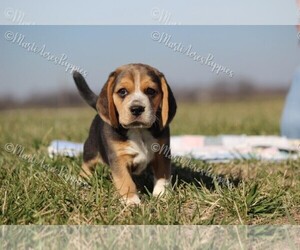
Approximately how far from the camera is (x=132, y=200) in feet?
8.66

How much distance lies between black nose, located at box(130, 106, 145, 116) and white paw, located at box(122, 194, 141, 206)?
38 cm

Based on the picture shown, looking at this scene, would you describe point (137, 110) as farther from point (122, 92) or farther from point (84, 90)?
point (84, 90)

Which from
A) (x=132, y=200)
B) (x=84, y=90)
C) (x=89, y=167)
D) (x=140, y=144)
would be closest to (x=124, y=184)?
(x=132, y=200)

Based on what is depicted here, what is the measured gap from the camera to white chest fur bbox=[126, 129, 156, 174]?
110 inches

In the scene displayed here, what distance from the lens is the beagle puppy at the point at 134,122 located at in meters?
2.63

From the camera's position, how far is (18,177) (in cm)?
305

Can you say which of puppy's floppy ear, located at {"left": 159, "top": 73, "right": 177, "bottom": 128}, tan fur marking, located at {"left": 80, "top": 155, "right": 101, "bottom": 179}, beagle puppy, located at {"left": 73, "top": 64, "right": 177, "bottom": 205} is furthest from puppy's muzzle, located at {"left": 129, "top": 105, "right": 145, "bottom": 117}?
tan fur marking, located at {"left": 80, "top": 155, "right": 101, "bottom": 179}

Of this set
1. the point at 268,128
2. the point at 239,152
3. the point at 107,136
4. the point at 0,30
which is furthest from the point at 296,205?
the point at 268,128

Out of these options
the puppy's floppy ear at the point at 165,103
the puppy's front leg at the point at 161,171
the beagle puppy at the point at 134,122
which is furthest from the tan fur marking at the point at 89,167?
the puppy's floppy ear at the point at 165,103

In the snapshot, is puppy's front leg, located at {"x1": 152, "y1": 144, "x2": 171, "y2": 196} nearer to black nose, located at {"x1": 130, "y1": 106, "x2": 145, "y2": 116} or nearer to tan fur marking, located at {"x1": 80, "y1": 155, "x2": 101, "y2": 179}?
black nose, located at {"x1": 130, "y1": 106, "x2": 145, "y2": 116}

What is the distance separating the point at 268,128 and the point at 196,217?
12.0 feet

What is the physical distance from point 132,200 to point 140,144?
0.96 ft

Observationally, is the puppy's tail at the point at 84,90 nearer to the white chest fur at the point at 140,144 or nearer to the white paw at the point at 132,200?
the white chest fur at the point at 140,144

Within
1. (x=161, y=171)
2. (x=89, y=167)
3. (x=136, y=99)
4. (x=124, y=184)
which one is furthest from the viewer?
(x=89, y=167)
